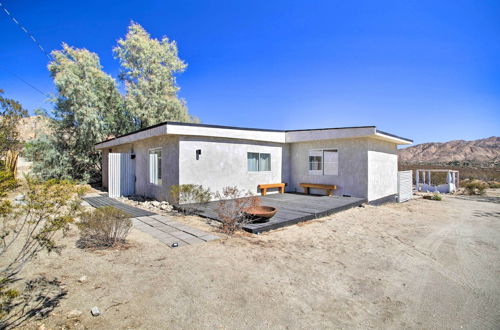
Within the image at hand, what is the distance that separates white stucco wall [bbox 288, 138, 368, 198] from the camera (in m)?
9.50

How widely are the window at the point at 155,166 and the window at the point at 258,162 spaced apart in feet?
11.9

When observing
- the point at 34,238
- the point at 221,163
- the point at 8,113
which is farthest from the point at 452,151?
the point at 8,113

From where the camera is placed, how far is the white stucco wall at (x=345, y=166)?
374 inches

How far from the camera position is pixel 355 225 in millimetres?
6414

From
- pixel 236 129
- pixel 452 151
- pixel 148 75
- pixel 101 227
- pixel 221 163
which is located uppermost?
pixel 148 75

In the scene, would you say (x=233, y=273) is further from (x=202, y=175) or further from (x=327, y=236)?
(x=202, y=175)

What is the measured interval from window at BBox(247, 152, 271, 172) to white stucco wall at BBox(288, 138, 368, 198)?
1624 millimetres

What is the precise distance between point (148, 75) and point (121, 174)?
12670 millimetres

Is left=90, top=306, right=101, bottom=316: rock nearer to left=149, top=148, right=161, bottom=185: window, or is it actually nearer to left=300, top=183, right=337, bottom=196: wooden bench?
left=149, top=148, right=161, bottom=185: window

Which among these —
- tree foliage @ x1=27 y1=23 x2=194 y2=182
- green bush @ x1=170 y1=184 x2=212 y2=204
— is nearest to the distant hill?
tree foliage @ x1=27 y1=23 x2=194 y2=182

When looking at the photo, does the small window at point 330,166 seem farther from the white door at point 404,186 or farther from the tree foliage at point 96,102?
the tree foliage at point 96,102

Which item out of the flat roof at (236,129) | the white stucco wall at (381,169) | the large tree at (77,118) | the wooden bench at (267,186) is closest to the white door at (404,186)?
the white stucco wall at (381,169)

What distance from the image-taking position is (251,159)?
10.4m

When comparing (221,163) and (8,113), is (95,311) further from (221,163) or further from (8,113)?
(8,113)
